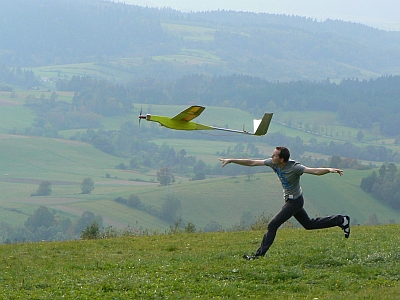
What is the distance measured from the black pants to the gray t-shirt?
124 mm

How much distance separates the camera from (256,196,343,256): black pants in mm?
12055

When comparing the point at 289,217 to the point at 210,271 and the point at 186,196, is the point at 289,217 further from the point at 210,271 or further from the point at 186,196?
the point at 186,196

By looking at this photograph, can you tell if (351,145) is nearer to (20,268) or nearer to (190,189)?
(190,189)

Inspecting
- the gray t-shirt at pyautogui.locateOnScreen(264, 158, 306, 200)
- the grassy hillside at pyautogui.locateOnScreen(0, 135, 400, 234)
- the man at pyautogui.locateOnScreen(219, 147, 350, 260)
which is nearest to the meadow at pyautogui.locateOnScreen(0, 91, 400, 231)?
the grassy hillside at pyautogui.locateOnScreen(0, 135, 400, 234)

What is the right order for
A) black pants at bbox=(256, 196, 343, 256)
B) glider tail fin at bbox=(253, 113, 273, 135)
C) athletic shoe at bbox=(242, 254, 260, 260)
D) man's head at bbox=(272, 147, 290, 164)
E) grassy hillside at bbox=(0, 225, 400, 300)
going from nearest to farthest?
1. grassy hillside at bbox=(0, 225, 400, 300)
2. man's head at bbox=(272, 147, 290, 164)
3. black pants at bbox=(256, 196, 343, 256)
4. athletic shoe at bbox=(242, 254, 260, 260)
5. glider tail fin at bbox=(253, 113, 273, 135)

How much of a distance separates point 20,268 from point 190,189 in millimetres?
85116

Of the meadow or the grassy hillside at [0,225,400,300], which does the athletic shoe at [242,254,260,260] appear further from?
the meadow

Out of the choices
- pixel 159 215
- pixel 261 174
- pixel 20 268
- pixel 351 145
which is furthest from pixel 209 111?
pixel 20 268

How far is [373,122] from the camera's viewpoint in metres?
194

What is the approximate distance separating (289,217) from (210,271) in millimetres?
1711

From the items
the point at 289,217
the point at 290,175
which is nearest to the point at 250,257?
the point at 289,217

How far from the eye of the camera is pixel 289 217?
12.0 m

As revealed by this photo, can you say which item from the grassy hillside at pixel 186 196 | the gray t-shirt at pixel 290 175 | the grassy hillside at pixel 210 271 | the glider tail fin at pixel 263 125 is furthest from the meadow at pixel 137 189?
the gray t-shirt at pixel 290 175

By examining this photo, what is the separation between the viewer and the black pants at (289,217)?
1205 centimetres
